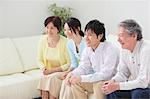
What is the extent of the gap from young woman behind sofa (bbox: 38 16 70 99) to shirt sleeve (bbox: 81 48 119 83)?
1.78ft

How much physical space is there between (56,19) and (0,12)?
1116 mm

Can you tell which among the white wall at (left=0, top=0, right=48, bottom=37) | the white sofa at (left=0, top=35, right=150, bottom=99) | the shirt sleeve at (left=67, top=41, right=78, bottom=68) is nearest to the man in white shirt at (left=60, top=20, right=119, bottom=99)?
the shirt sleeve at (left=67, top=41, right=78, bottom=68)

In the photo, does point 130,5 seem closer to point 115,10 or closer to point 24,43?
point 115,10

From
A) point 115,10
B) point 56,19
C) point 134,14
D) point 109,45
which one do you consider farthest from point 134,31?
point 115,10

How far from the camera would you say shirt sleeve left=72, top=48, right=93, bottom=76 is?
10.0ft

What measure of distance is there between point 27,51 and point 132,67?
166 cm

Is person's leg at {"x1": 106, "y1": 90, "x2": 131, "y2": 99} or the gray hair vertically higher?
the gray hair

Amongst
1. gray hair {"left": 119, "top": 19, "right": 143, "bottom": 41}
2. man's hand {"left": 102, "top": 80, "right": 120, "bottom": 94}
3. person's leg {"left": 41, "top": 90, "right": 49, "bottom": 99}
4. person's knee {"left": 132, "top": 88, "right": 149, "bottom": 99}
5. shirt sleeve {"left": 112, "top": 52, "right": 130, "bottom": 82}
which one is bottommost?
person's leg {"left": 41, "top": 90, "right": 49, "bottom": 99}

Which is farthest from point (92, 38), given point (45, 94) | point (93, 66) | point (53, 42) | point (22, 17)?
point (22, 17)

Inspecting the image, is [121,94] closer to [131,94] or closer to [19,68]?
[131,94]

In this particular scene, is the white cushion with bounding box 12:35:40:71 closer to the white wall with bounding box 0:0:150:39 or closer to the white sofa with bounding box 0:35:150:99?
the white sofa with bounding box 0:35:150:99

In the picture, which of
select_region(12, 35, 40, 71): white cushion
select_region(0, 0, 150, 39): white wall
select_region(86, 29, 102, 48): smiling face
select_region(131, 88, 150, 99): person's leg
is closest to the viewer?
select_region(131, 88, 150, 99): person's leg

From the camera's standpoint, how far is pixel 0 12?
4172mm

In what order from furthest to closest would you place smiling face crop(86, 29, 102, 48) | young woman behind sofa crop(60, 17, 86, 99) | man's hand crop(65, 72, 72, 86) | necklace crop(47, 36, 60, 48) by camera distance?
necklace crop(47, 36, 60, 48) < young woman behind sofa crop(60, 17, 86, 99) < man's hand crop(65, 72, 72, 86) < smiling face crop(86, 29, 102, 48)
